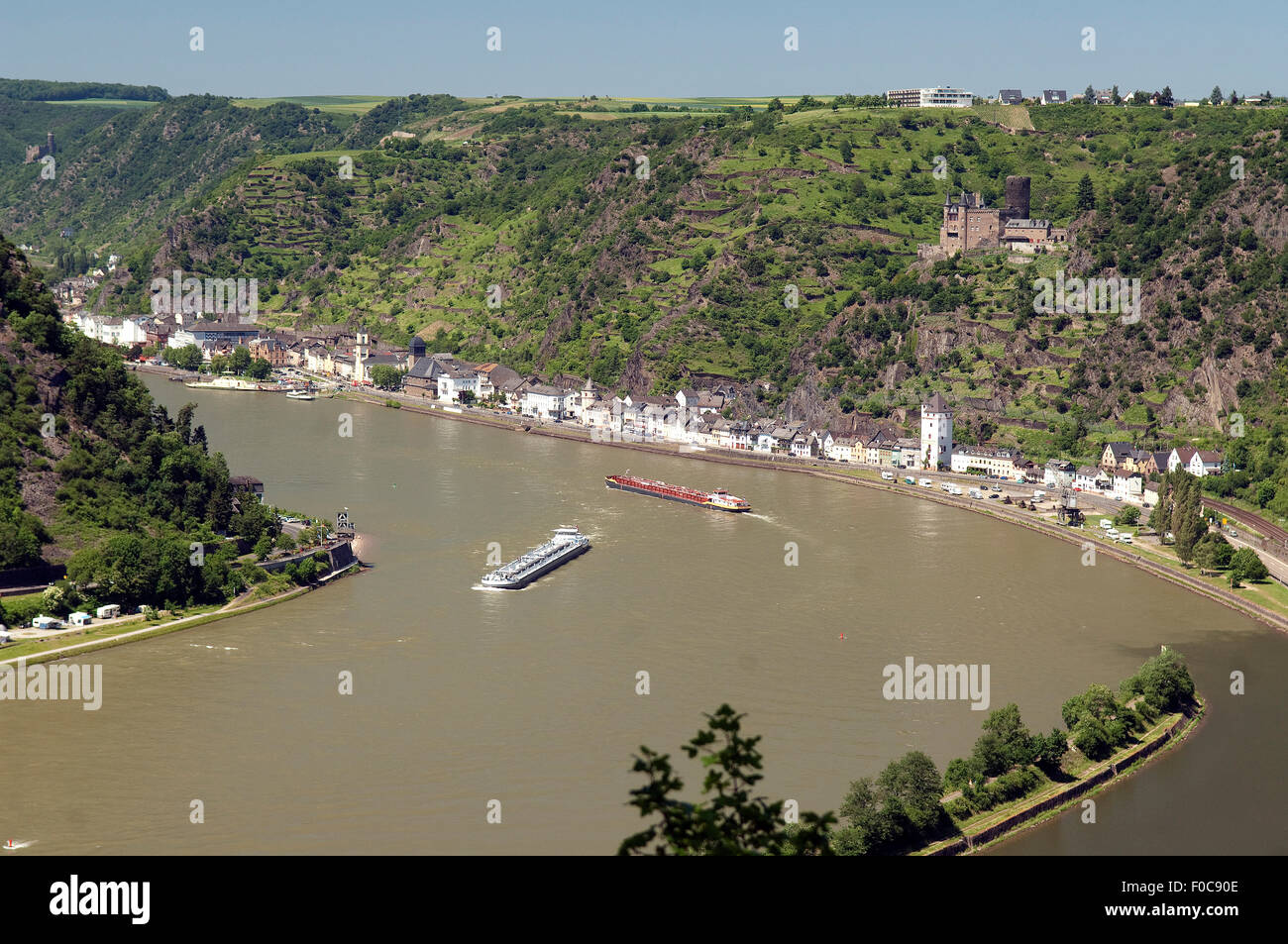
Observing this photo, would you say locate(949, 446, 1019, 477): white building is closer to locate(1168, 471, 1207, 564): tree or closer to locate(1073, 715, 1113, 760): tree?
locate(1168, 471, 1207, 564): tree

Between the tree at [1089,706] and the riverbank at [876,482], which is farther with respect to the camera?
the riverbank at [876,482]

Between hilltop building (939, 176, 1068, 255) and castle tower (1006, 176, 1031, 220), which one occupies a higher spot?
castle tower (1006, 176, 1031, 220)

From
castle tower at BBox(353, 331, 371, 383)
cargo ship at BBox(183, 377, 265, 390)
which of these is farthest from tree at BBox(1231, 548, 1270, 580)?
cargo ship at BBox(183, 377, 265, 390)

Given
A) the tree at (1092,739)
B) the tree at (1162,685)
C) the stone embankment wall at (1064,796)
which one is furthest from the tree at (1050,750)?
the tree at (1162,685)

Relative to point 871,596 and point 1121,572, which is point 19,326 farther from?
point 1121,572

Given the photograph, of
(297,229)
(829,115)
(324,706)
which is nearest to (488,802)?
(324,706)

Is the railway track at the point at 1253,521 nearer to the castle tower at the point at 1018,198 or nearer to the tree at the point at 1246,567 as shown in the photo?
the tree at the point at 1246,567

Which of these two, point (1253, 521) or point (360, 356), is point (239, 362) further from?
point (1253, 521)

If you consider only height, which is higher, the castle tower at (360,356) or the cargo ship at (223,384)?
the castle tower at (360,356)
